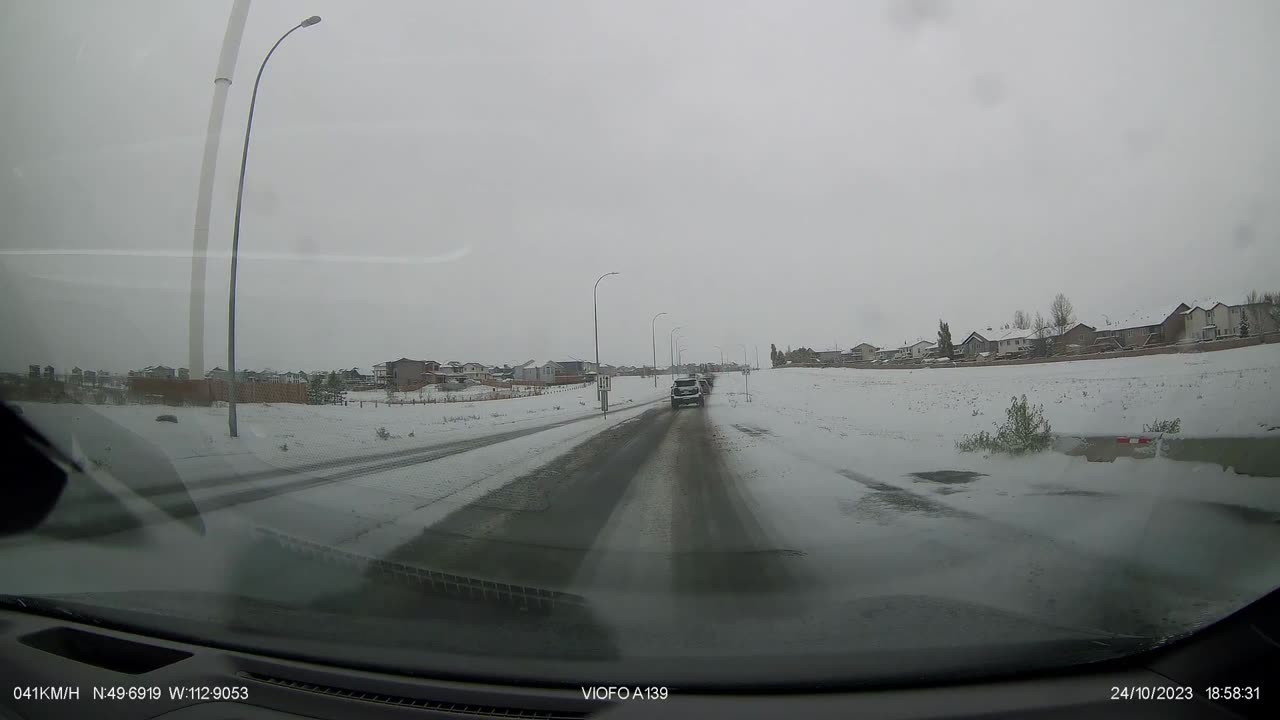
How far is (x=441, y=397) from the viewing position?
65.0 ft

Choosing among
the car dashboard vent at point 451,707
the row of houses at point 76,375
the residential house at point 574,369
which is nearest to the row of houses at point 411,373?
the row of houses at point 76,375

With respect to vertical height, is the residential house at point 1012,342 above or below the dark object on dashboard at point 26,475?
above

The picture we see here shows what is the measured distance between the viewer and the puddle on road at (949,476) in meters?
6.38

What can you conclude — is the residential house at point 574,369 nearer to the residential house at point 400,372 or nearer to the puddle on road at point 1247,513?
the residential house at point 400,372

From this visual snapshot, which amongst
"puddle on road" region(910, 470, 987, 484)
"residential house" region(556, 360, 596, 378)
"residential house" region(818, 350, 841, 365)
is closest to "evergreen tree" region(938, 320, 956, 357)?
"puddle on road" region(910, 470, 987, 484)

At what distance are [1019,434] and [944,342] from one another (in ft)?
6.39

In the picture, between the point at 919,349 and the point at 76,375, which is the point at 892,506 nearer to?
the point at 919,349

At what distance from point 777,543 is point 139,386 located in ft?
34.8

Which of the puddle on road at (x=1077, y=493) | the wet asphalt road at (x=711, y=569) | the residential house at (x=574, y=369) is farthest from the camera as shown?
the residential house at (x=574, y=369)

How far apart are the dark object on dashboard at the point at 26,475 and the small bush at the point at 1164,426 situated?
33.8ft

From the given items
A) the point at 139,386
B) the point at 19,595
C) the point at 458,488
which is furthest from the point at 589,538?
the point at 139,386

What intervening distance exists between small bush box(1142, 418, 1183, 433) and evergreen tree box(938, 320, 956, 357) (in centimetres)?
302

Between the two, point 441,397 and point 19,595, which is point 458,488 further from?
point 441,397

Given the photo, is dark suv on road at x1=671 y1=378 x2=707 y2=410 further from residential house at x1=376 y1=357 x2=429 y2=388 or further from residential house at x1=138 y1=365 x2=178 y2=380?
residential house at x1=138 y1=365 x2=178 y2=380
